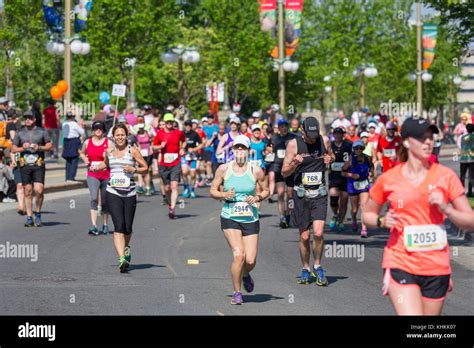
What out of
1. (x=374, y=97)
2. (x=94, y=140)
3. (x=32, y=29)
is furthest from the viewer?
(x=374, y=97)

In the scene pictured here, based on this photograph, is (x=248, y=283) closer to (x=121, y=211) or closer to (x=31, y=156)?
(x=121, y=211)

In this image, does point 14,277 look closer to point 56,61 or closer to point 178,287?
point 178,287

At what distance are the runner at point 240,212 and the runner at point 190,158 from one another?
14.8 meters

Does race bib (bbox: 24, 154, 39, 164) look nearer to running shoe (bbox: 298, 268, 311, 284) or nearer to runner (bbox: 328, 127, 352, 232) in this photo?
runner (bbox: 328, 127, 352, 232)

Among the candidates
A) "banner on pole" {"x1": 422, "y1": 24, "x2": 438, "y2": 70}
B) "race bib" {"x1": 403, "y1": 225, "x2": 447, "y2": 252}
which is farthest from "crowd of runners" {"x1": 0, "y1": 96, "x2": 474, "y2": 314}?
"banner on pole" {"x1": 422, "y1": 24, "x2": 438, "y2": 70}

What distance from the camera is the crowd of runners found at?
734cm

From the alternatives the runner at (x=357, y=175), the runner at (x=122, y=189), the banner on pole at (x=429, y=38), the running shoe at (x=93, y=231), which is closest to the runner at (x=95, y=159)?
the running shoe at (x=93, y=231)

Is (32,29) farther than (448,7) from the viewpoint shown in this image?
Yes

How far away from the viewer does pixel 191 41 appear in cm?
6525

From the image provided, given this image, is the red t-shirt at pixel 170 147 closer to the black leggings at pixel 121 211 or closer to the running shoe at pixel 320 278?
the black leggings at pixel 121 211

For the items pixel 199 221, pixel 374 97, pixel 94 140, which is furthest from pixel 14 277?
pixel 374 97

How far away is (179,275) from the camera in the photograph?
13.8 meters

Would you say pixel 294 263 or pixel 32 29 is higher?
pixel 32 29

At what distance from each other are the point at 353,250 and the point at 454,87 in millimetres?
67499
